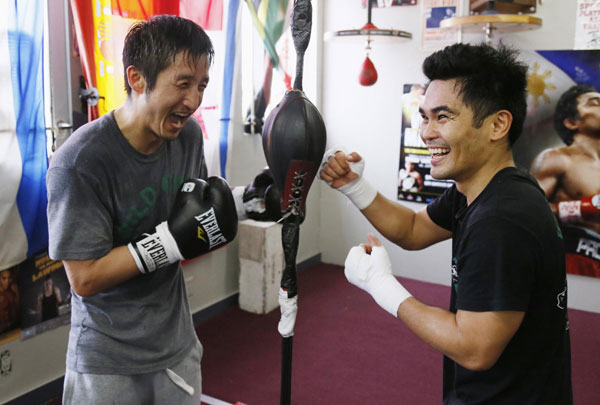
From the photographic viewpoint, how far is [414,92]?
14.5 feet

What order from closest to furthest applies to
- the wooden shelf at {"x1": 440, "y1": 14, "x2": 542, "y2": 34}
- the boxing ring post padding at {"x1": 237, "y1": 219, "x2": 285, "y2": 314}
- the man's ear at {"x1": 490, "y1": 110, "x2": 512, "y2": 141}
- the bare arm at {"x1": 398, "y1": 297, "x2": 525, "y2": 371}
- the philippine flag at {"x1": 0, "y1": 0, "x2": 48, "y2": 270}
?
1. the bare arm at {"x1": 398, "y1": 297, "x2": 525, "y2": 371}
2. the man's ear at {"x1": 490, "y1": 110, "x2": 512, "y2": 141}
3. the philippine flag at {"x1": 0, "y1": 0, "x2": 48, "y2": 270}
4. the wooden shelf at {"x1": 440, "y1": 14, "x2": 542, "y2": 34}
5. the boxing ring post padding at {"x1": 237, "y1": 219, "x2": 285, "y2": 314}

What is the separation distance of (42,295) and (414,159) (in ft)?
9.97

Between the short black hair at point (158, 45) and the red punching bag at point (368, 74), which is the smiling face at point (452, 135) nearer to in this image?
the short black hair at point (158, 45)

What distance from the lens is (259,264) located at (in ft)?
12.3

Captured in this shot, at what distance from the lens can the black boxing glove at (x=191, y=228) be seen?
144 centimetres

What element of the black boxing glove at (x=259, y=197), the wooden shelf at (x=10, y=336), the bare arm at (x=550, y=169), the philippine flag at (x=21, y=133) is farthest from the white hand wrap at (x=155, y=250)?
the bare arm at (x=550, y=169)

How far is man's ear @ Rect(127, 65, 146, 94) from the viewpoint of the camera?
1475 millimetres

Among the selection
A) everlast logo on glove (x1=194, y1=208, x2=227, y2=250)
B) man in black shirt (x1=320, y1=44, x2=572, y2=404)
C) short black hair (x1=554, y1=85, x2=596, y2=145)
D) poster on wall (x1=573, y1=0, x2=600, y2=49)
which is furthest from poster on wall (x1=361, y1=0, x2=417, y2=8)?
everlast logo on glove (x1=194, y1=208, x2=227, y2=250)

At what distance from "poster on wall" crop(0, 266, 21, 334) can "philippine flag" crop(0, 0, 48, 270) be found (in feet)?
0.26

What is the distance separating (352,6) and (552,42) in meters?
1.64

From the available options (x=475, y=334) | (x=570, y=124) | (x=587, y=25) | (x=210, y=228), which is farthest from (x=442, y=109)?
(x=587, y=25)

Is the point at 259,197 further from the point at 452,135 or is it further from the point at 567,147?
the point at 567,147

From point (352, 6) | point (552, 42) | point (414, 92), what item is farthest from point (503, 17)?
point (352, 6)

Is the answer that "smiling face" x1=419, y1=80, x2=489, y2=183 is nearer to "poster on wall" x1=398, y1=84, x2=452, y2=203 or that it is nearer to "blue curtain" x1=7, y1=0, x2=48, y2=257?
"blue curtain" x1=7, y1=0, x2=48, y2=257
